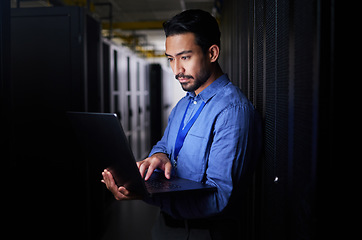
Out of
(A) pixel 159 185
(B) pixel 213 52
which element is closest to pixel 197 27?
(B) pixel 213 52

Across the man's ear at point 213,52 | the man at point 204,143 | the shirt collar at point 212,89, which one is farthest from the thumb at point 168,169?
the man's ear at point 213,52

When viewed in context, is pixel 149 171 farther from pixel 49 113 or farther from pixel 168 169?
pixel 49 113

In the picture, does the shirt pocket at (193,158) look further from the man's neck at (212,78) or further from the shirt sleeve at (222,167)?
the man's neck at (212,78)

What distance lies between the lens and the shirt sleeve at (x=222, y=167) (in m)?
1.05

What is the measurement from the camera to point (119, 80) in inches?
159

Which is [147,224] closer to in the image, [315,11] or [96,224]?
[96,224]

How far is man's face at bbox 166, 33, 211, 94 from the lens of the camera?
1260 mm

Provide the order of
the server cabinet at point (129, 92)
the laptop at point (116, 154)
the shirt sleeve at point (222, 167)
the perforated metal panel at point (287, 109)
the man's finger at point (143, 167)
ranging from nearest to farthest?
the perforated metal panel at point (287, 109), the laptop at point (116, 154), the shirt sleeve at point (222, 167), the man's finger at point (143, 167), the server cabinet at point (129, 92)

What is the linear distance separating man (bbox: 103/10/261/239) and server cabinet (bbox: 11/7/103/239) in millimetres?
1266

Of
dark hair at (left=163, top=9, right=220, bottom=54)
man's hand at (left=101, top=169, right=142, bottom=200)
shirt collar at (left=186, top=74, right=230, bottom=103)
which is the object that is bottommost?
man's hand at (left=101, top=169, right=142, bottom=200)

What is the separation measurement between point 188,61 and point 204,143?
1.16 ft

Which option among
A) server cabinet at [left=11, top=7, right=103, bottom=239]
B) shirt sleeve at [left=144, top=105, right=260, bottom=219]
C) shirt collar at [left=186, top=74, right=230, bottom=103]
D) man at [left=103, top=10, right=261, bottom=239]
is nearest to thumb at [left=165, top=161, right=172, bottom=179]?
man at [left=103, top=10, right=261, bottom=239]

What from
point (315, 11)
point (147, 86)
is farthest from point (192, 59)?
point (147, 86)

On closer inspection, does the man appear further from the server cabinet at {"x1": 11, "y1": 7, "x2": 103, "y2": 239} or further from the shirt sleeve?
the server cabinet at {"x1": 11, "y1": 7, "x2": 103, "y2": 239}
